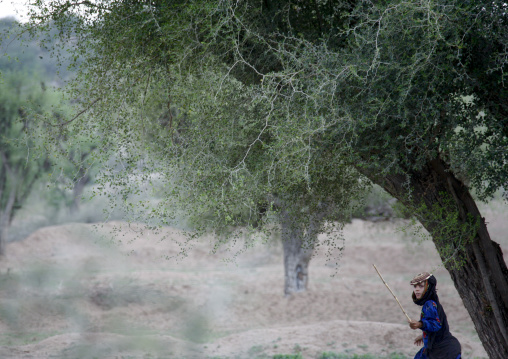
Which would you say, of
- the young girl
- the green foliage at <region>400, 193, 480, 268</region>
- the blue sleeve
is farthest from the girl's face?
the green foliage at <region>400, 193, 480, 268</region>

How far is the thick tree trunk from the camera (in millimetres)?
6090

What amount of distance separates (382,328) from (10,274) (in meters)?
13.7

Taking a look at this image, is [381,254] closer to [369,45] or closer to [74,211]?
[74,211]

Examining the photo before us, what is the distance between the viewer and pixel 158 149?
22.7 feet

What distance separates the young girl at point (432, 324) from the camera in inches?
208

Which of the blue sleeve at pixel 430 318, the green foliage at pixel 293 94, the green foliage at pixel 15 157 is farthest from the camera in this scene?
the green foliage at pixel 15 157

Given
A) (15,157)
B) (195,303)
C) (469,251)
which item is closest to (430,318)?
(469,251)

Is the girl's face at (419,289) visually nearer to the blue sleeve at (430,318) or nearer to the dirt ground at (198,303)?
the blue sleeve at (430,318)

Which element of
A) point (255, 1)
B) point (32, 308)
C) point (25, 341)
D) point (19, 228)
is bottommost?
point (25, 341)

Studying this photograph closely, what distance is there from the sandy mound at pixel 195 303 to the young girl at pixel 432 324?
148 inches

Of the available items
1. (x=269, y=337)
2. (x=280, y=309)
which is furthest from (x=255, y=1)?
→ (x=280, y=309)

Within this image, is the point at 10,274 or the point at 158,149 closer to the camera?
the point at 158,149

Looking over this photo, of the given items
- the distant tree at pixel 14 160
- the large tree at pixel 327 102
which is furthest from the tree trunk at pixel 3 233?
the large tree at pixel 327 102

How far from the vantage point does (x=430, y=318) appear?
5.28 metres
